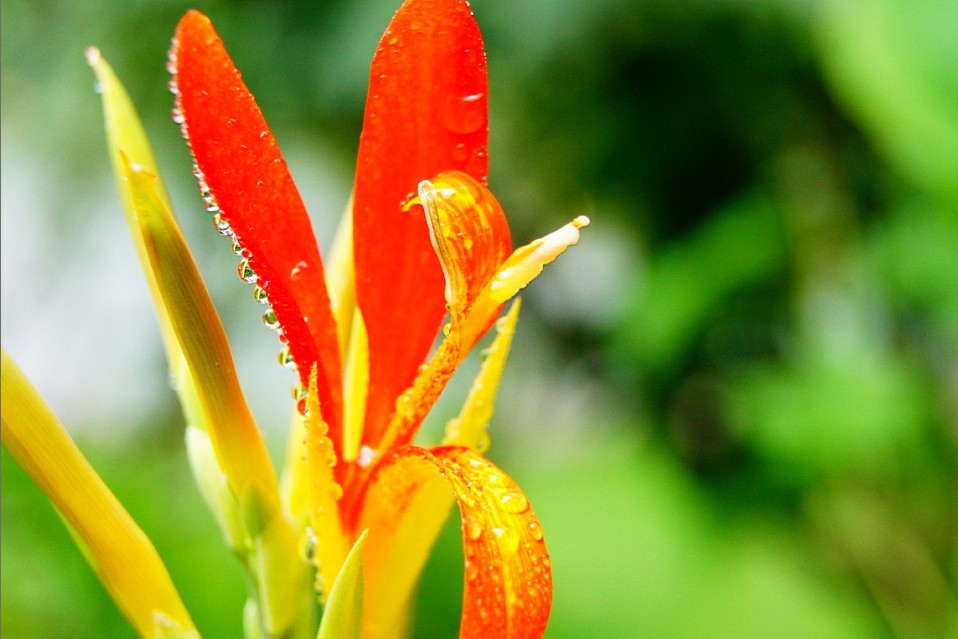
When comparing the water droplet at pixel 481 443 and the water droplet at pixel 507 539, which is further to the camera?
the water droplet at pixel 481 443

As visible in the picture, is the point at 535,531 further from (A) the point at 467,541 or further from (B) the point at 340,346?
(B) the point at 340,346

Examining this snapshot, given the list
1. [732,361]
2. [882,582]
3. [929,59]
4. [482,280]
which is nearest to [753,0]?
[929,59]

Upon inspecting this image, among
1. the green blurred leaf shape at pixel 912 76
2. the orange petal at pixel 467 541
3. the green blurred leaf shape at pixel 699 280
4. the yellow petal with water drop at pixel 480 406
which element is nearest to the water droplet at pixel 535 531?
the orange petal at pixel 467 541

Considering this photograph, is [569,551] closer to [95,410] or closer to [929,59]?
[929,59]

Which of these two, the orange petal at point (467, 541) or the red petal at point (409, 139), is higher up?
the red petal at point (409, 139)

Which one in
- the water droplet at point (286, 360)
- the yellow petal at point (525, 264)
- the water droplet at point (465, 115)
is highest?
the water droplet at point (465, 115)

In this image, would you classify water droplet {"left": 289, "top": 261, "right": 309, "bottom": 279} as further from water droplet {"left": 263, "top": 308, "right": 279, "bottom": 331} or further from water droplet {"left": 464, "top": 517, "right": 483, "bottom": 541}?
water droplet {"left": 464, "top": 517, "right": 483, "bottom": 541}

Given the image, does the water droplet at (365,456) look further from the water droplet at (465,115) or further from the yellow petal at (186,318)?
Answer: the water droplet at (465,115)
